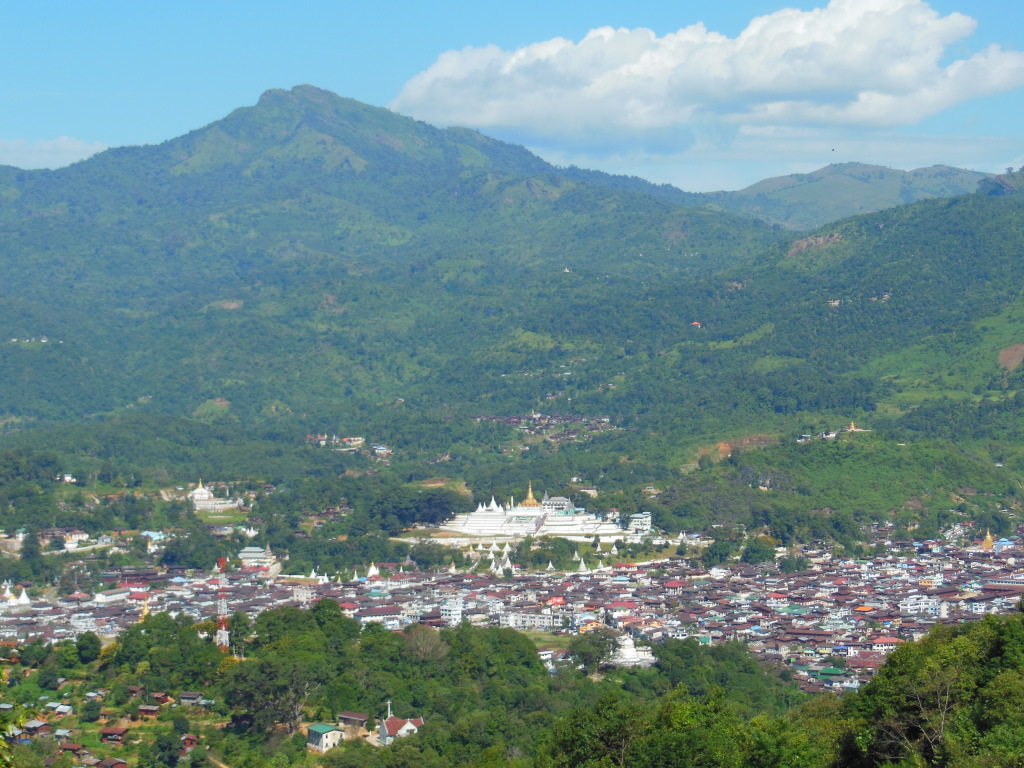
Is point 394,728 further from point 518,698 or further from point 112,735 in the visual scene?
point 112,735

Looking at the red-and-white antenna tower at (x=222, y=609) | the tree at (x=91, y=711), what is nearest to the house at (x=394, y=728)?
the red-and-white antenna tower at (x=222, y=609)

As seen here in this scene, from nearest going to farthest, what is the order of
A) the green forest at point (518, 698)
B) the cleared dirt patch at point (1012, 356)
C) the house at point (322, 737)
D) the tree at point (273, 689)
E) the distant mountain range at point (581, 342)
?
the green forest at point (518, 698) < the house at point (322, 737) < the tree at point (273, 689) < the cleared dirt patch at point (1012, 356) < the distant mountain range at point (581, 342)

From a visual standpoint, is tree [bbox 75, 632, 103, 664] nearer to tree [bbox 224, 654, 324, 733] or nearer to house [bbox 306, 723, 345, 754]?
tree [bbox 224, 654, 324, 733]

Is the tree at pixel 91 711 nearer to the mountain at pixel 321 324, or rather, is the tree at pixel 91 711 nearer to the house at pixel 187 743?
the house at pixel 187 743

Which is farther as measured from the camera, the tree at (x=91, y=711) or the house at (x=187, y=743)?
the tree at (x=91, y=711)

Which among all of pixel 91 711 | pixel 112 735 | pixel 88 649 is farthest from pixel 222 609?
pixel 112 735

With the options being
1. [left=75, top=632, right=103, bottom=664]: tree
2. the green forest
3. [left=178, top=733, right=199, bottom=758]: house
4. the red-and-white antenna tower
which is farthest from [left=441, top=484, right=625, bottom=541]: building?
[left=178, top=733, right=199, bottom=758]: house

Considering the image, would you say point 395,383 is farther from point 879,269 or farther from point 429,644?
point 429,644
